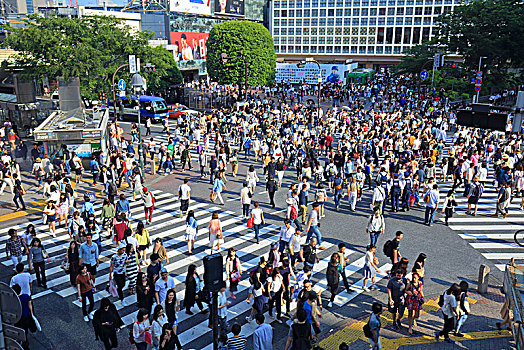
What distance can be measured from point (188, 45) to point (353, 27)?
39.5m

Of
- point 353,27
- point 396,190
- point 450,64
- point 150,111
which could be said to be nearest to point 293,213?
point 396,190

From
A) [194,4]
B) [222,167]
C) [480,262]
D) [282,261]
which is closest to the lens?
[282,261]

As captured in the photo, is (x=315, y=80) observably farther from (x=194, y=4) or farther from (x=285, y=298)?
(x=285, y=298)

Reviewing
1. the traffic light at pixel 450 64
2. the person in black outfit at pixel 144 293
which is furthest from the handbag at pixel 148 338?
the traffic light at pixel 450 64

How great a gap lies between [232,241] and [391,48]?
87959mm

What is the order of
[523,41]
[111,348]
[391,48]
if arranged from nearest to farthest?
1. [111,348]
2. [523,41]
3. [391,48]

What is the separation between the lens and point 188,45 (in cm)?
7381

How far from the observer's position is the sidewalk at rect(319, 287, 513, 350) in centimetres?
1020

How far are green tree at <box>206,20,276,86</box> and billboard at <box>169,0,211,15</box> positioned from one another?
12.7 m

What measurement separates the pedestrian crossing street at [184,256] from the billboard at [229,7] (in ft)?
222

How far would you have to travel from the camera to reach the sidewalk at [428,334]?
10.2 meters

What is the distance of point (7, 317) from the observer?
504 cm

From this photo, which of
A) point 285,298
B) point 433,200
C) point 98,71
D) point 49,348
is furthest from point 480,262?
point 98,71

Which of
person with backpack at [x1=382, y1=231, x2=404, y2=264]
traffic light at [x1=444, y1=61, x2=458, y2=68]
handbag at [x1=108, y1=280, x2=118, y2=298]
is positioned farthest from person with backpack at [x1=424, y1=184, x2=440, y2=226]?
traffic light at [x1=444, y1=61, x2=458, y2=68]
